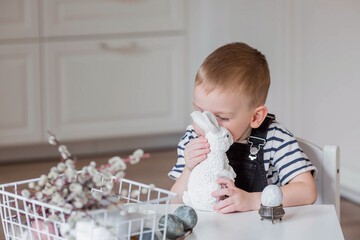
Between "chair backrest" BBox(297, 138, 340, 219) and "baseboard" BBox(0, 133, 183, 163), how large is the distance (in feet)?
7.59

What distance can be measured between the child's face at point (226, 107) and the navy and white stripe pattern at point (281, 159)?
0.31 ft

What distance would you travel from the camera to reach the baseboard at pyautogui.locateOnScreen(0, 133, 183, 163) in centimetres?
354

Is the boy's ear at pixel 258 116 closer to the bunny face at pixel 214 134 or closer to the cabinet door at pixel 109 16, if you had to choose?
the bunny face at pixel 214 134

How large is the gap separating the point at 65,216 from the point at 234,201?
396mm

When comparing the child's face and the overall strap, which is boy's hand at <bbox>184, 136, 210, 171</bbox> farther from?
the overall strap

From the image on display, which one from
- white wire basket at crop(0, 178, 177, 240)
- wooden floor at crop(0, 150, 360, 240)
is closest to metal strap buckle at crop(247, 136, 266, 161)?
white wire basket at crop(0, 178, 177, 240)

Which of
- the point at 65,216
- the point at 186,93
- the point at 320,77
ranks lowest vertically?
the point at 186,93

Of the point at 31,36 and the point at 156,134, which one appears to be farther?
the point at 156,134

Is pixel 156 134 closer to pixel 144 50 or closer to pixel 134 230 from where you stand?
pixel 144 50

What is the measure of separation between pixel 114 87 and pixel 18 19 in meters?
0.61

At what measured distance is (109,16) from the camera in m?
3.45

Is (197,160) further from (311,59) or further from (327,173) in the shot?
(311,59)

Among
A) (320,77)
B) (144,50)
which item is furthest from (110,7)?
(320,77)

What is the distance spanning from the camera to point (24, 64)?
3.35 metres
